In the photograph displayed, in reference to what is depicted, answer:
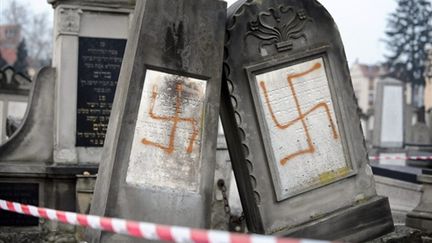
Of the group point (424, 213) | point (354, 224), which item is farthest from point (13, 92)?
point (354, 224)

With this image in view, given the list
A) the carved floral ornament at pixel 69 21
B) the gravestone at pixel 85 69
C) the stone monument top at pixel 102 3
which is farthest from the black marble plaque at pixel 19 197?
the stone monument top at pixel 102 3

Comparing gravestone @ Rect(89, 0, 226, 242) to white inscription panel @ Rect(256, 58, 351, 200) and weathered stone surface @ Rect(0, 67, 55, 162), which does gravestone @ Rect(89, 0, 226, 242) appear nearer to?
white inscription panel @ Rect(256, 58, 351, 200)

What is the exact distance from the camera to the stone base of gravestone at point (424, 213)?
7.29 meters

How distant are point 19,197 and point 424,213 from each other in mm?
5399

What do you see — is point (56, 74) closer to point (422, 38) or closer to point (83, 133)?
point (83, 133)

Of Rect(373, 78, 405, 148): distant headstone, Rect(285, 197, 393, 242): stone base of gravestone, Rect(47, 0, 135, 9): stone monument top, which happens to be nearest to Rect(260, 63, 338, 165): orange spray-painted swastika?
Rect(285, 197, 393, 242): stone base of gravestone

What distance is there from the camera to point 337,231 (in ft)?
19.8

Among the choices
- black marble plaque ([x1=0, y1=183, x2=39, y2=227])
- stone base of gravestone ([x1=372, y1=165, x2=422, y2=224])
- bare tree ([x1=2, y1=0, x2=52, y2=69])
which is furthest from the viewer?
bare tree ([x1=2, y1=0, x2=52, y2=69])

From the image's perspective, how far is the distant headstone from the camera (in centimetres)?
1816

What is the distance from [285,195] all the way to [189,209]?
888mm

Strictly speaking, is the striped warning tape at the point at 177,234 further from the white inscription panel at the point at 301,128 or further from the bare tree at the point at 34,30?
the bare tree at the point at 34,30

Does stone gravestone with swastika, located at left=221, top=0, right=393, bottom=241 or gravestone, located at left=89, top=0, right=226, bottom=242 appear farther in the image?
stone gravestone with swastika, located at left=221, top=0, right=393, bottom=241

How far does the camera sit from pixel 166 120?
5625 millimetres

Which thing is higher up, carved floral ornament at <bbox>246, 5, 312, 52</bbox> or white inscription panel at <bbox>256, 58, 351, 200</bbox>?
carved floral ornament at <bbox>246, 5, 312, 52</bbox>
